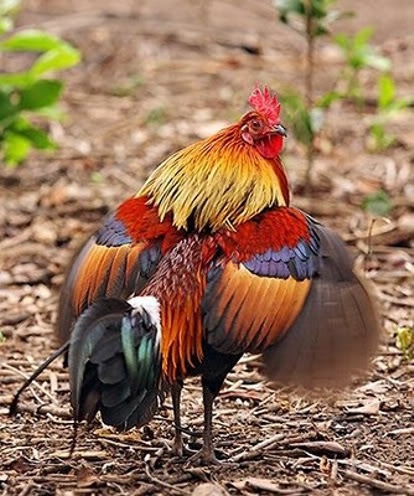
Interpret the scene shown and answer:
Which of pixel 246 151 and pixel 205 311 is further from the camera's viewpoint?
pixel 246 151

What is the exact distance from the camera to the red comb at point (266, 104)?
14.3ft

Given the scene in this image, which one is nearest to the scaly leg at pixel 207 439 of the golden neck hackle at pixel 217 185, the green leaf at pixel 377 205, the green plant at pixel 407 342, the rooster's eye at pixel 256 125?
the golden neck hackle at pixel 217 185

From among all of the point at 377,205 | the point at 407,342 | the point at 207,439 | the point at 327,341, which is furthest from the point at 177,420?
the point at 377,205

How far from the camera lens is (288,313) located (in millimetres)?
3824

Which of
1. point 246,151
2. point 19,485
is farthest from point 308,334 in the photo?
point 19,485

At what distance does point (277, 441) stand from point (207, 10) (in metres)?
9.14

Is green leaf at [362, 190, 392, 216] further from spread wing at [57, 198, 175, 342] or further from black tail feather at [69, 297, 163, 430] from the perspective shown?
black tail feather at [69, 297, 163, 430]

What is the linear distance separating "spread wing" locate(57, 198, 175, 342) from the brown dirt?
2.05ft

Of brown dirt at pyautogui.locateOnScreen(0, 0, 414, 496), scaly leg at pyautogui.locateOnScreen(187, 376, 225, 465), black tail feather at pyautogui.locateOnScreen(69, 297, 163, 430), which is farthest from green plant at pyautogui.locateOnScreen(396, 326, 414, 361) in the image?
black tail feather at pyautogui.locateOnScreen(69, 297, 163, 430)

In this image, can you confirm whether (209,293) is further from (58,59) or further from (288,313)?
(58,59)

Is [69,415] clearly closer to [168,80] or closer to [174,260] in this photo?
[174,260]

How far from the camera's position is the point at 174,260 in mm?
3932

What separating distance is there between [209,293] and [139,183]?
424 cm

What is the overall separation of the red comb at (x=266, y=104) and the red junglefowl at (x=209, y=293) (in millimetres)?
111
